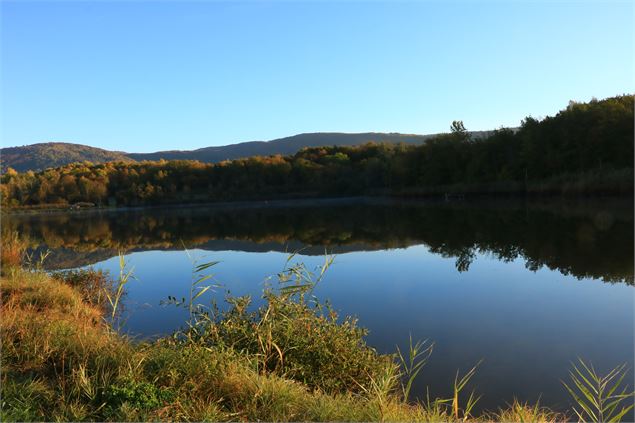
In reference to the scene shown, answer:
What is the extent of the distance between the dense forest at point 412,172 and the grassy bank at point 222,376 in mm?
30567

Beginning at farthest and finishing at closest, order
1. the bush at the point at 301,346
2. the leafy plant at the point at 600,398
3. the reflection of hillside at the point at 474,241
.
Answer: the reflection of hillside at the point at 474,241 → the bush at the point at 301,346 → the leafy plant at the point at 600,398

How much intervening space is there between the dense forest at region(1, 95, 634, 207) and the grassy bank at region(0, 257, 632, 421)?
3057 centimetres

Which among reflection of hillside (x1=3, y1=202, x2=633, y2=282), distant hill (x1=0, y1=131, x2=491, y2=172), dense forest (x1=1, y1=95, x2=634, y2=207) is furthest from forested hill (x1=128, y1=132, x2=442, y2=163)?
reflection of hillside (x1=3, y1=202, x2=633, y2=282)

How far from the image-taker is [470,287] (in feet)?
30.7

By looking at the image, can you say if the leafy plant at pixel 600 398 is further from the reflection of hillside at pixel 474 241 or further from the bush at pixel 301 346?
the reflection of hillside at pixel 474 241

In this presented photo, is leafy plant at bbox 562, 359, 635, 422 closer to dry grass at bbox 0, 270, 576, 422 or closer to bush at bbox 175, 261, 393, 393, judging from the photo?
dry grass at bbox 0, 270, 576, 422

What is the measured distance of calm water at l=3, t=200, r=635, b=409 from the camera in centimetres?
541

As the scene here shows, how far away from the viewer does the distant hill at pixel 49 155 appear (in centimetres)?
12962

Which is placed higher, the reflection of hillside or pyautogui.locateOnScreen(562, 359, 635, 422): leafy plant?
pyautogui.locateOnScreen(562, 359, 635, 422): leafy plant

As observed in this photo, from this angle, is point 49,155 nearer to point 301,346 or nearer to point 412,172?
point 412,172

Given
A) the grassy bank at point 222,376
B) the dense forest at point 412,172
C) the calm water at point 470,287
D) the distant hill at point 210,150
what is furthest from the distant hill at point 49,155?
the grassy bank at point 222,376

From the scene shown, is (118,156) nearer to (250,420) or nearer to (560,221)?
(560,221)

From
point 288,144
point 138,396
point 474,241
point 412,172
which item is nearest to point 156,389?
point 138,396

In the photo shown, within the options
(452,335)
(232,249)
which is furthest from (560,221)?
(452,335)
